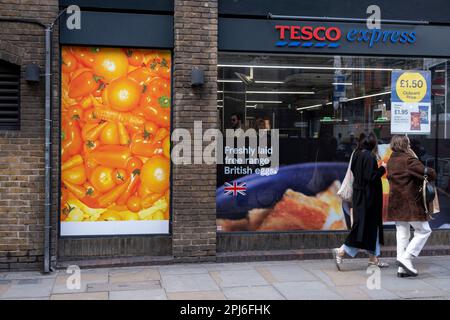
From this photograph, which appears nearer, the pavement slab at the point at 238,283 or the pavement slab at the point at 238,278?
the pavement slab at the point at 238,283

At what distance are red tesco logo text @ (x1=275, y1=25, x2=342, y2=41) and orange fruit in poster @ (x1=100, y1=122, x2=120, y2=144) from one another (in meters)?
2.89

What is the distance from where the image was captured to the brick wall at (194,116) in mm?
8039

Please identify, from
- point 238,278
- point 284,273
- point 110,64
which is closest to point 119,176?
point 110,64

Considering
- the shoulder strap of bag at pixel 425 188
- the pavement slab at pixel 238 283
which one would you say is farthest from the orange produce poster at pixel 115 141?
the shoulder strap of bag at pixel 425 188

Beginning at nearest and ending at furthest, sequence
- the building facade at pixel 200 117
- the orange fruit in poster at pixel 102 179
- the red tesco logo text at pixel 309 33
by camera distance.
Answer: the building facade at pixel 200 117, the orange fruit in poster at pixel 102 179, the red tesco logo text at pixel 309 33

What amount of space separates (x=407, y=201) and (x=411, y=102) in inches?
92.1

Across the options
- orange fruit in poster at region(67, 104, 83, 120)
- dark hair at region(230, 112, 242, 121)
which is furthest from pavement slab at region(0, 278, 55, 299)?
dark hair at region(230, 112, 242, 121)

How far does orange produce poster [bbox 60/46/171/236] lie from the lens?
805cm

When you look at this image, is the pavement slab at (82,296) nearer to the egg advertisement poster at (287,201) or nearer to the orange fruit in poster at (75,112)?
the egg advertisement poster at (287,201)

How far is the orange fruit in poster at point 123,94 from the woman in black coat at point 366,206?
3.38m

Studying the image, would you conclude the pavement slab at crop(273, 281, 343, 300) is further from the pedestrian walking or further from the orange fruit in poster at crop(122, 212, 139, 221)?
the orange fruit in poster at crop(122, 212, 139, 221)

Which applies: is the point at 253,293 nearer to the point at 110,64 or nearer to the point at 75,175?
the point at 75,175

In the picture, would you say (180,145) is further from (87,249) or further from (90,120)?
(87,249)

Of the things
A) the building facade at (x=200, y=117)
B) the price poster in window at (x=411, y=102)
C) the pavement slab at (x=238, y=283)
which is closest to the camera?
the pavement slab at (x=238, y=283)
